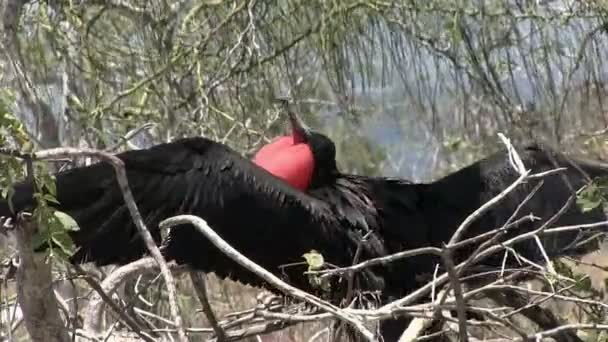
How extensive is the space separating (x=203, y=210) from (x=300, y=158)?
13.4 inches

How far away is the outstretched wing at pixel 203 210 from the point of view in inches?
84.4

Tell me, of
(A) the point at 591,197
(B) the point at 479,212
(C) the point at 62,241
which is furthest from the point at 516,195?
(C) the point at 62,241

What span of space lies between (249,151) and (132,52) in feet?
1.31

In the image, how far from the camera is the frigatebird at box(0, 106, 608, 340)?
215 centimetres

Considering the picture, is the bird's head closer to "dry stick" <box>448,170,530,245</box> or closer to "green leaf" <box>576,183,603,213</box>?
"green leaf" <box>576,183,603,213</box>

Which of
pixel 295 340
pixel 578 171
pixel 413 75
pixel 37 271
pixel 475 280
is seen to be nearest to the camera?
pixel 37 271

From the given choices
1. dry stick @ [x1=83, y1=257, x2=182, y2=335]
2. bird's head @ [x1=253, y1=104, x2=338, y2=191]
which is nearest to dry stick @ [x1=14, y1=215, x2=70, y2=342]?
dry stick @ [x1=83, y1=257, x2=182, y2=335]

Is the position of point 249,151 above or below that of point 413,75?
below

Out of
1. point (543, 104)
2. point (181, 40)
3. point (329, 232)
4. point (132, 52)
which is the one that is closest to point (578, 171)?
point (543, 104)

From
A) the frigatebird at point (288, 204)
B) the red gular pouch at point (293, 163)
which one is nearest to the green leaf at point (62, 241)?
the frigatebird at point (288, 204)

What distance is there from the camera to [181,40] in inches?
112

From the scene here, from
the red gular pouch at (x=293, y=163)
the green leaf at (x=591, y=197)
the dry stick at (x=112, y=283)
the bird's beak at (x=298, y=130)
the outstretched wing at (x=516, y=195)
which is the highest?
the green leaf at (x=591, y=197)

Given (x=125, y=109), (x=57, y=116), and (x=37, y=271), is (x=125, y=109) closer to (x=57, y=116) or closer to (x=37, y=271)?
(x=57, y=116)

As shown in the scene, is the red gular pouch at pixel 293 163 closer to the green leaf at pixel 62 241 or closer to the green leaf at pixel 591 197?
the green leaf at pixel 591 197
